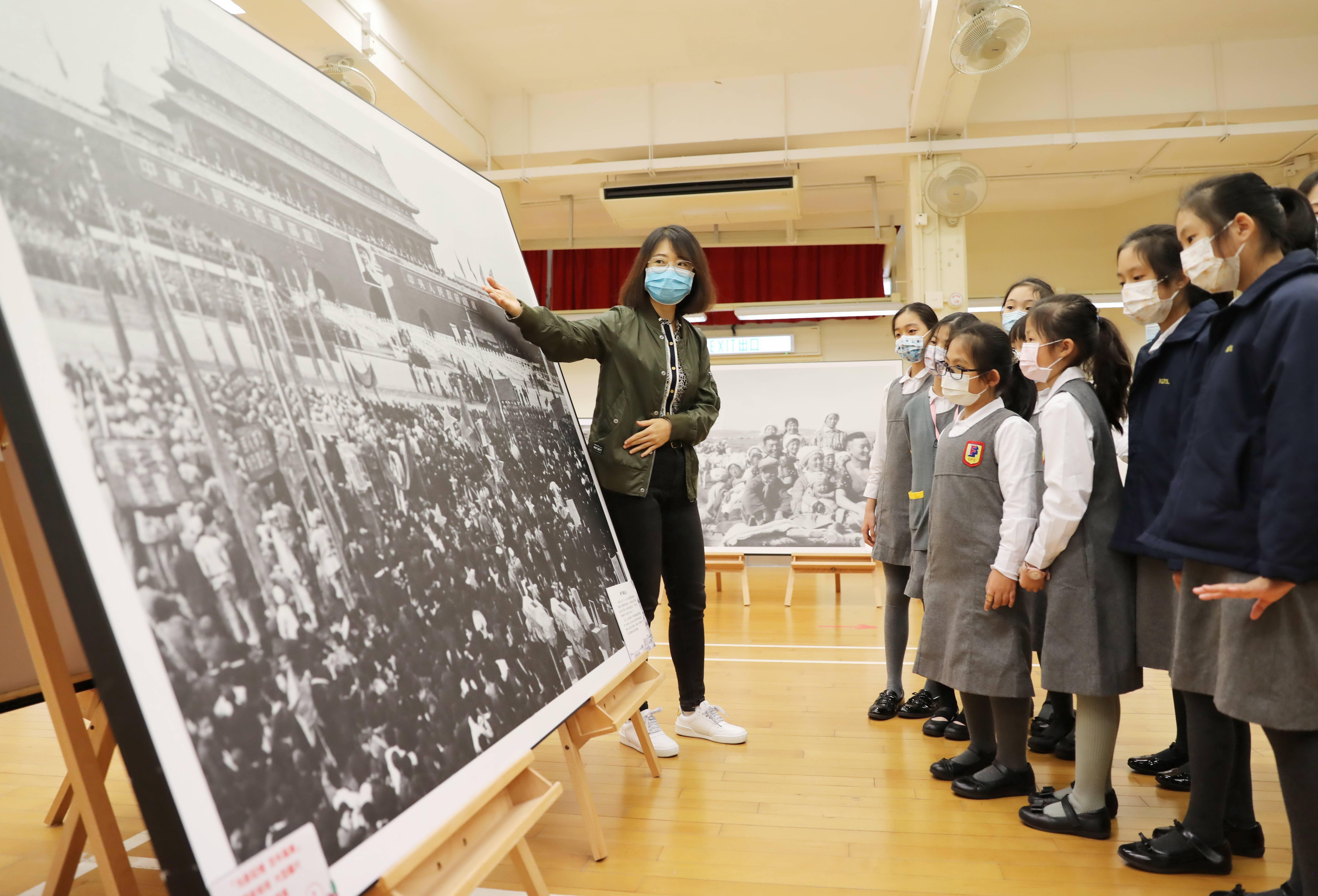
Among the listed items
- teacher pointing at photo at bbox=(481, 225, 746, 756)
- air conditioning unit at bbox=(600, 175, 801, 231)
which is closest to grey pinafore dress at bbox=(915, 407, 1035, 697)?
teacher pointing at photo at bbox=(481, 225, 746, 756)

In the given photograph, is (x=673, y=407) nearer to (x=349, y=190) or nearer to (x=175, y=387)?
(x=349, y=190)

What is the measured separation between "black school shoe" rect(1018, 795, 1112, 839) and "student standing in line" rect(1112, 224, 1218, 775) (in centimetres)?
39

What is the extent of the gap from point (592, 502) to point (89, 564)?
1.43 metres

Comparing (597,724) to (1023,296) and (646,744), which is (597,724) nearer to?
(646,744)

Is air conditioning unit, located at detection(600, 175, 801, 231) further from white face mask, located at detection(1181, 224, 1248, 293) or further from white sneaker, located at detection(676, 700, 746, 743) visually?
white face mask, located at detection(1181, 224, 1248, 293)

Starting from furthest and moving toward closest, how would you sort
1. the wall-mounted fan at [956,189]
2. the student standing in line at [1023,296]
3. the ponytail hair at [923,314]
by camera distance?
the wall-mounted fan at [956,189] → the ponytail hair at [923,314] → the student standing in line at [1023,296]

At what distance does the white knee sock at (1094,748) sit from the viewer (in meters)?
1.91

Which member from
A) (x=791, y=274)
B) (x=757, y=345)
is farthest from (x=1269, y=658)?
(x=757, y=345)

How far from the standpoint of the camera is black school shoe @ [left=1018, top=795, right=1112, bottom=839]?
191 centimetres

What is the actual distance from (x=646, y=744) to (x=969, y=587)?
1010 mm

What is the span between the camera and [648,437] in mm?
2271

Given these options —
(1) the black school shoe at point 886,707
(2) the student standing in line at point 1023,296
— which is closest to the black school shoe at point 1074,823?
(1) the black school shoe at point 886,707

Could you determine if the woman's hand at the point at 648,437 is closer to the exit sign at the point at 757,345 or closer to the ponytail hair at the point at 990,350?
the ponytail hair at the point at 990,350
